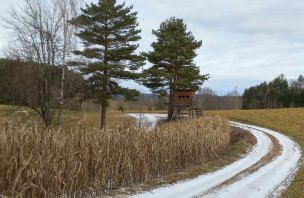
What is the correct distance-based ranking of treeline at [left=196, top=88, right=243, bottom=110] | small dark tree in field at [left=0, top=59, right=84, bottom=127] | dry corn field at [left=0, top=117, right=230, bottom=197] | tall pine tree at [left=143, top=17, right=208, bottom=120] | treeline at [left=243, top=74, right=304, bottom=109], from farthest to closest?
treeline at [left=196, top=88, right=243, bottom=110], treeline at [left=243, top=74, right=304, bottom=109], tall pine tree at [left=143, top=17, right=208, bottom=120], small dark tree in field at [left=0, top=59, right=84, bottom=127], dry corn field at [left=0, top=117, right=230, bottom=197]

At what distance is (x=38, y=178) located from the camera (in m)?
8.34

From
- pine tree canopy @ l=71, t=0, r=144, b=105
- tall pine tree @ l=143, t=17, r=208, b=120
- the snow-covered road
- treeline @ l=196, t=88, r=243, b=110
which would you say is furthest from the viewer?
treeline @ l=196, t=88, r=243, b=110

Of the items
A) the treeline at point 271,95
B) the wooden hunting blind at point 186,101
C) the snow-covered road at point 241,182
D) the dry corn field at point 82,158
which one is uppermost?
the treeline at point 271,95

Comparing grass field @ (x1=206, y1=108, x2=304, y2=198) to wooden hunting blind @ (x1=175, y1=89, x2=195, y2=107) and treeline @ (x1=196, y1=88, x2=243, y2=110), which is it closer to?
wooden hunting blind @ (x1=175, y1=89, x2=195, y2=107)

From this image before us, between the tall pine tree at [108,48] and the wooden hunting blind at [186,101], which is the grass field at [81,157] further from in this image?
Result: the wooden hunting blind at [186,101]

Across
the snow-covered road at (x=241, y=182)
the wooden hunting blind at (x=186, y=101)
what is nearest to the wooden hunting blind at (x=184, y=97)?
the wooden hunting blind at (x=186, y=101)

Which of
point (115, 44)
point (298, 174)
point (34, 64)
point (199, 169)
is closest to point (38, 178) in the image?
point (199, 169)

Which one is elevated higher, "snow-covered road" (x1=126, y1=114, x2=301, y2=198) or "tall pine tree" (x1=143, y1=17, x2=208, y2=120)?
"tall pine tree" (x1=143, y1=17, x2=208, y2=120)

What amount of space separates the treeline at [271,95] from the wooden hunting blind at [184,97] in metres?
56.4

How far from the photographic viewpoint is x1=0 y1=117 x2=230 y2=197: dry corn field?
26.6 feet

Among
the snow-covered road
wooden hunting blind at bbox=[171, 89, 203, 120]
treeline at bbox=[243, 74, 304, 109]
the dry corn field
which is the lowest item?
the snow-covered road

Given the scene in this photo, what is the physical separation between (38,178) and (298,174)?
9.83 m

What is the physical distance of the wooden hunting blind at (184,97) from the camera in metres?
39.2

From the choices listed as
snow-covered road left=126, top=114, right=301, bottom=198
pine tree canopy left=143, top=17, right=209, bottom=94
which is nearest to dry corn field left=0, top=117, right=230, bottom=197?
snow-covered road left=126, top=114, right=301, bottom=198
